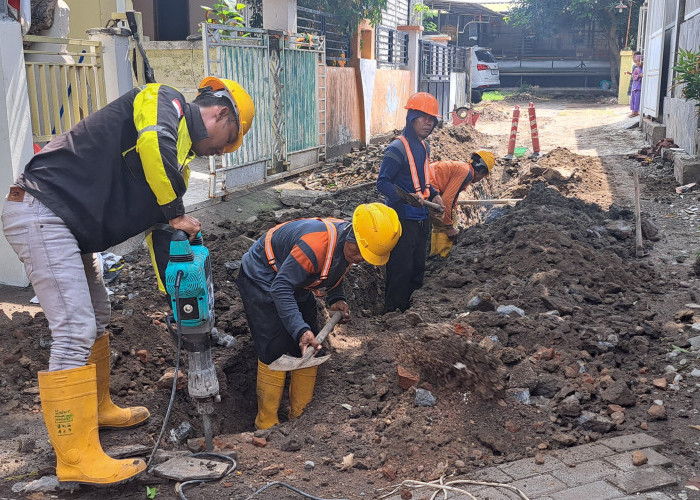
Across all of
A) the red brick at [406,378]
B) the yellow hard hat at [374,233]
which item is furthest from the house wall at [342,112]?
the red brick at [406,378]

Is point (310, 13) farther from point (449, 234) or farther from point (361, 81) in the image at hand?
point (449, 234)

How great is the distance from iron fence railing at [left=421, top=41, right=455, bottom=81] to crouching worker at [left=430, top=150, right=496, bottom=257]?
13760 mm

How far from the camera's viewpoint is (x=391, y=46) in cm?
1847

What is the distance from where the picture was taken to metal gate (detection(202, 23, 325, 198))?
880 centimetres

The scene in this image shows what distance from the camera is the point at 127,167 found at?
314 centimetres

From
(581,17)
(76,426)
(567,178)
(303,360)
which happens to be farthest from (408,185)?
(581,17)

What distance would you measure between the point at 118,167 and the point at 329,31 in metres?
11.5

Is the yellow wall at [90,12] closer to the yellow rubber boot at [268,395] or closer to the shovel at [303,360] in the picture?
the yellow rubber boot at [268,395]

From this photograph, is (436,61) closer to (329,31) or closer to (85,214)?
(329,31)

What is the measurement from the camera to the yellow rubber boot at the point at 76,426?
288cm

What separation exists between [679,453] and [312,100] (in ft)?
31.0

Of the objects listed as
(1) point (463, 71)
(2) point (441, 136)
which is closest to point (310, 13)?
(2) point (441, 136)

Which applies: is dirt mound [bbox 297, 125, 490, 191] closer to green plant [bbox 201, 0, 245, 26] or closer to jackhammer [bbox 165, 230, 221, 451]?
green plant [bbox 201, 0, 245, 26]

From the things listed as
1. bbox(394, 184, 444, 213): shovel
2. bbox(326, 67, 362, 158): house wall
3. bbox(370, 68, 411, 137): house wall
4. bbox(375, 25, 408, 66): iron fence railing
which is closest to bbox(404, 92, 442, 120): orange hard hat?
bbox(394, 184, 444, 213): shovel
